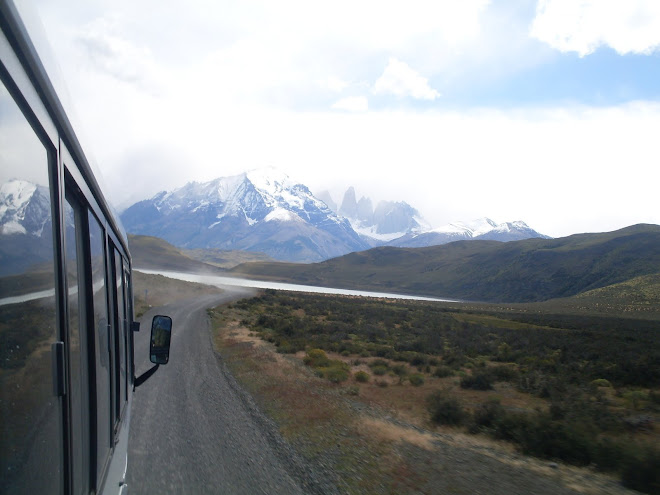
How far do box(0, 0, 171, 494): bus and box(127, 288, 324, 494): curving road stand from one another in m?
4.74

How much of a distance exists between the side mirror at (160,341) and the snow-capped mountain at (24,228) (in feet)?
11.2

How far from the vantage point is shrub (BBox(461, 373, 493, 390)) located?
16.4 m

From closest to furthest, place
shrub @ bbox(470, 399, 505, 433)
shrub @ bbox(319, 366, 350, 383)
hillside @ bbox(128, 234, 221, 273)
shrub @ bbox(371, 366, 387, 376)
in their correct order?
shrub @ bbox(470, 399, 505, 433) < shrub @ bbox(319, 366, 350, 383) < shrub @ bbox(371, 366, 387, 376) < hillside @ bbox(128, 234, 221, 273)

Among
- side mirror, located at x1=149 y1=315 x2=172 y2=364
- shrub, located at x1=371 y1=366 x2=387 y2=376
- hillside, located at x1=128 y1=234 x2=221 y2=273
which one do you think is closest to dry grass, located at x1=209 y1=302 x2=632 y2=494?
shrub, located at x1=371 y1=366 x2=387 y2=376

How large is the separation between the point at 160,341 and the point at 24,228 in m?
3.67

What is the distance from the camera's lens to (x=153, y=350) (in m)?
4.96

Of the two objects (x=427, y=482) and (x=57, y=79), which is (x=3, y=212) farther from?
(x=427, y=482)

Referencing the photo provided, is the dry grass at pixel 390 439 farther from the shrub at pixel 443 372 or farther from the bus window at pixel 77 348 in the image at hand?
the bus window at pixel 77 348

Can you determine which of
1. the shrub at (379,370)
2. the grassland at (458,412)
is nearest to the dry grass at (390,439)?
the grassland at (458,412)

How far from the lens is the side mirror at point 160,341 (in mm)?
4984

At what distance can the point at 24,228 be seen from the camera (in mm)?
1604

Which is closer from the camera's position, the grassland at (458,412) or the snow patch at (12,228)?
the snow patch at (12,228)

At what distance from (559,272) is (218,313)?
4942 inches

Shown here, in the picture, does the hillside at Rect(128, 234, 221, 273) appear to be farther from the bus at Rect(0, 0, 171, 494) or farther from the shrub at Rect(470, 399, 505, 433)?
the bus at Rect(0, 0, 171, 494)
